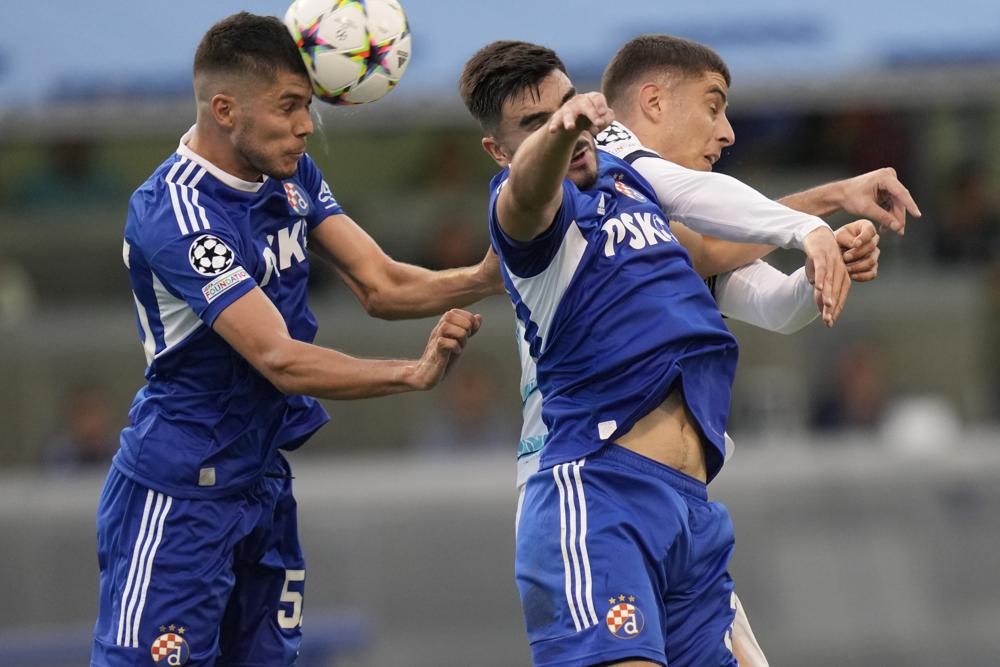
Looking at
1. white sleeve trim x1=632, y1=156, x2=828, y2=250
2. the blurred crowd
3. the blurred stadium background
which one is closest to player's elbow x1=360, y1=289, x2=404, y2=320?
white sleeve trim x1=632, y1=156, x2=828, y2=250

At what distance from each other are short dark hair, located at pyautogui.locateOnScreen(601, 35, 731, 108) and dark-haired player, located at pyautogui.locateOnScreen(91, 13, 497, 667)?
39.8 inches

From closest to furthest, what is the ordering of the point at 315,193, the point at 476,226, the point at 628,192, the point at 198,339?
the point at 628,192 < the point at 198,339 < the point at 315,193 < the point at 476,226

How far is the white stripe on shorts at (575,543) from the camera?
4434 millimetres

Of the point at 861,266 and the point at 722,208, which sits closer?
the point at 861,266

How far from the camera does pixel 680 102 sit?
4.98m

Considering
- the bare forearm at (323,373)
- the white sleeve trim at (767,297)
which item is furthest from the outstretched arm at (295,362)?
the white sleeve trim at (767,297)

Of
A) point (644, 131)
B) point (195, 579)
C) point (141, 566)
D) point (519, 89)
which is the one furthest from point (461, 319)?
point (141, 566)

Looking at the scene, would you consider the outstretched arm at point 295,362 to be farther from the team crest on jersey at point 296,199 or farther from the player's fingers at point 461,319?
the team crest on jersey at point 296,199

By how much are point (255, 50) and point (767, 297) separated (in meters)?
1.82

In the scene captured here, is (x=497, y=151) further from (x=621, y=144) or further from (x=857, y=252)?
(x=857, y=252)

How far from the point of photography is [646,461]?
4.58 m

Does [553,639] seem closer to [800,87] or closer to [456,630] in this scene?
[456,630]

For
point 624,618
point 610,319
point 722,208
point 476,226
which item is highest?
point 722,208

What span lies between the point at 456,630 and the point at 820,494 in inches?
94.4
